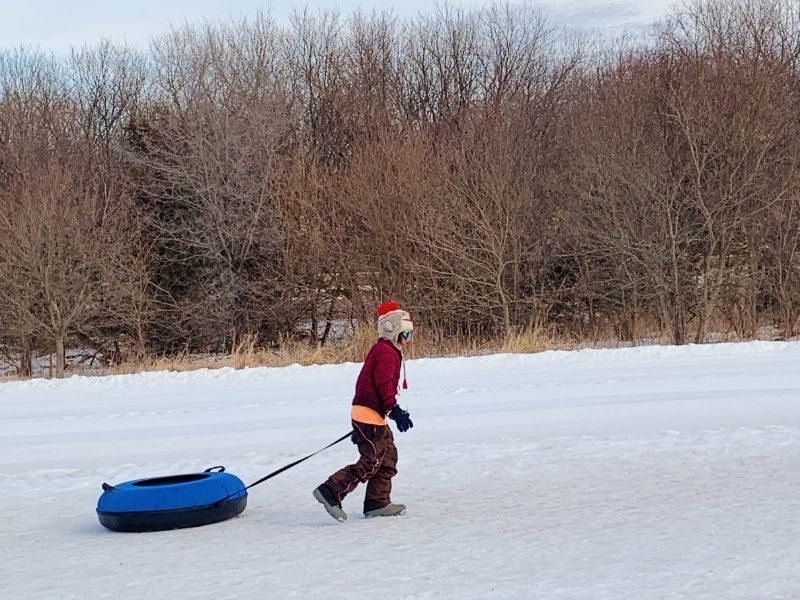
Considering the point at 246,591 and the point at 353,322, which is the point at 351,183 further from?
the point at 246,591

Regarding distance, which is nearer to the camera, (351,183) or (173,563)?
(173,563)

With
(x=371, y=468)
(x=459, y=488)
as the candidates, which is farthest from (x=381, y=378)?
(x=459, y=488)

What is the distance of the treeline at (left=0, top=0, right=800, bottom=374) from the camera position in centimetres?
2353

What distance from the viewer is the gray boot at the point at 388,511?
7133 mm

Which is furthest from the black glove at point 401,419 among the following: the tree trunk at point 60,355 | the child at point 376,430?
the tree trunk at point 60,355

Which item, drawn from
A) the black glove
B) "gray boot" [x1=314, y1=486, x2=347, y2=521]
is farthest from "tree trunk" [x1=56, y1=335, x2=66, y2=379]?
the black glove

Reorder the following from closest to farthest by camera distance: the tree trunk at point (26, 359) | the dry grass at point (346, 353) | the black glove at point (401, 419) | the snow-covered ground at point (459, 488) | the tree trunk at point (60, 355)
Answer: the snow-covered ground at point (459, 488), the black glove at point (401, 419), the dry grass at point (346, 353), the tree trunk at point (60, 355), the tree trunk at point (26, 359)

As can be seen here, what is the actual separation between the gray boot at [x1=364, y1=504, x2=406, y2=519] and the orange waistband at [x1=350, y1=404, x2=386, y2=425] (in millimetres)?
640

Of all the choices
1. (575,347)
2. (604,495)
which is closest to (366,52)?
(575,347)

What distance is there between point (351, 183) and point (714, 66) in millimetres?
9973

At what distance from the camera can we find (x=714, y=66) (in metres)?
24.8

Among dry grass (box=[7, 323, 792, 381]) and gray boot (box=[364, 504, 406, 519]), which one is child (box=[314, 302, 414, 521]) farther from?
dry grass (box=[7, 323, 792, 381])

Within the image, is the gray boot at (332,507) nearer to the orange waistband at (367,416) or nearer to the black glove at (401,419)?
the orange waistband at (367,416)

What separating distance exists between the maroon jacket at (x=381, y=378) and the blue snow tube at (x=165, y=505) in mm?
A: 1315
